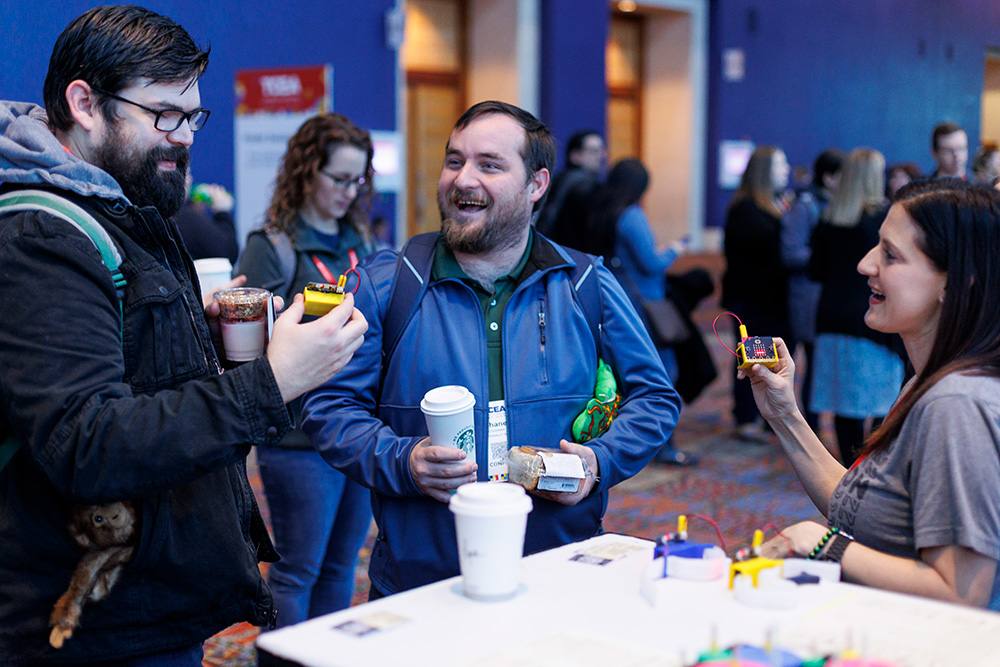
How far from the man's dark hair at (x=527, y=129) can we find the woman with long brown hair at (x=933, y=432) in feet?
2.89

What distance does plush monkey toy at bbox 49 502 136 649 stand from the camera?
5.94 feet

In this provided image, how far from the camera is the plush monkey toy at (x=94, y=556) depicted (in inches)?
71.3

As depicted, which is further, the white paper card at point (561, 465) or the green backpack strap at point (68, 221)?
the white paper card at point (561, 465)

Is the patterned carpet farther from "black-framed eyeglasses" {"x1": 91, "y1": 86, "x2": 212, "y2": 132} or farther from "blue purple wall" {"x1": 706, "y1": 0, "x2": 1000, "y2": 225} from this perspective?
"blue purple wall" {"x1": 706, "y1": 0, "x2": 1000, "y2": 225}

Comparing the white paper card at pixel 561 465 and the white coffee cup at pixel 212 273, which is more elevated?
the white coffee cup at pixel 212 273

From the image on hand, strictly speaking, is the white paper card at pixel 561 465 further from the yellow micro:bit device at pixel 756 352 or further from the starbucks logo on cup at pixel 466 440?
the yellow micro:bit device at pixel 756 352

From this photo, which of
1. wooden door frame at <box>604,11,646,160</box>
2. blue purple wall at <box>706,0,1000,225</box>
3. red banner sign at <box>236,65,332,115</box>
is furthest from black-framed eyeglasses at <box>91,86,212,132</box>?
blue purple wall at <box>706,0,1000,225</box>

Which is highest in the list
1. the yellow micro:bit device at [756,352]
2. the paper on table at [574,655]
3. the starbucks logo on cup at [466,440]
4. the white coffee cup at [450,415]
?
the yellow micro:bit device at [756,352]

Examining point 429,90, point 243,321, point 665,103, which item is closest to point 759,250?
point 243,321

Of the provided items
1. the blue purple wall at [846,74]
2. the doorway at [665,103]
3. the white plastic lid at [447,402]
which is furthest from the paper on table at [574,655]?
the blue purple wall at [846,74]

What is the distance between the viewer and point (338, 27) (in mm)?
9469

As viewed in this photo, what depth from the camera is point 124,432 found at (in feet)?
5.56

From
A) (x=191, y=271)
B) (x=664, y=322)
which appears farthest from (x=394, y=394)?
(x=664, y=322)

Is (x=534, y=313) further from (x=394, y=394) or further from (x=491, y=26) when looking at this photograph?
(x=491, y=26)
